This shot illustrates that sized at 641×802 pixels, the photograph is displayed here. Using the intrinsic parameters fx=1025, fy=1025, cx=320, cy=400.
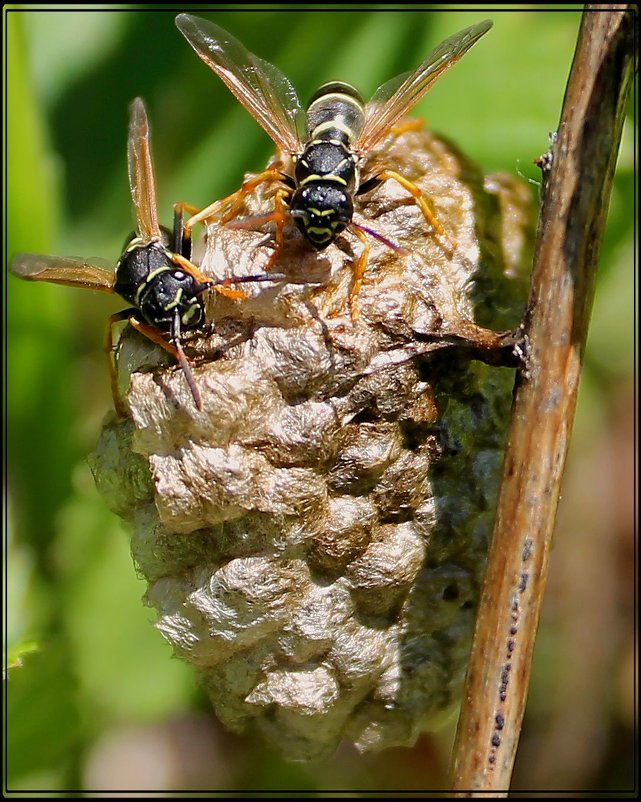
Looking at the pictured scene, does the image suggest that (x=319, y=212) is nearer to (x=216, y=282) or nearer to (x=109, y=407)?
(x=216, y=282)

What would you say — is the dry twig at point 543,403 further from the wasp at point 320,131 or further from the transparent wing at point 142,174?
the transparent wing at point 142,174

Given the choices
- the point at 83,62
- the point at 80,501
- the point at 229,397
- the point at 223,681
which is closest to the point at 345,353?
the point at 229,397

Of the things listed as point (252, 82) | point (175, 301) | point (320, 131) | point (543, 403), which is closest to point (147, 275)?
point (175, 301)

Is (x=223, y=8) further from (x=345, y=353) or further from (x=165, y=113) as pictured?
(x=345, y=353)

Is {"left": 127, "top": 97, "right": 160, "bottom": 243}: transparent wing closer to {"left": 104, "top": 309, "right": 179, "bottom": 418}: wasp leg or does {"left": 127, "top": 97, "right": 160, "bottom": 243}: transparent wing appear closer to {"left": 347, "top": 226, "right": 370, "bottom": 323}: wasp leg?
{"left": 104, "top": 309, "right": 179, "bottom": 418}: wasp leg

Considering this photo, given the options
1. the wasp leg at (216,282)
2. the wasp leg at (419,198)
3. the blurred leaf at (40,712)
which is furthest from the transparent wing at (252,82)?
the blurred leaf at (40,712)

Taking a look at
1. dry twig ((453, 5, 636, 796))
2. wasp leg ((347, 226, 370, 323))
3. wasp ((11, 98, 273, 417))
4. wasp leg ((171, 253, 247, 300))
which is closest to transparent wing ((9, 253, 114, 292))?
wasp ((11, 98, 273, 417))
